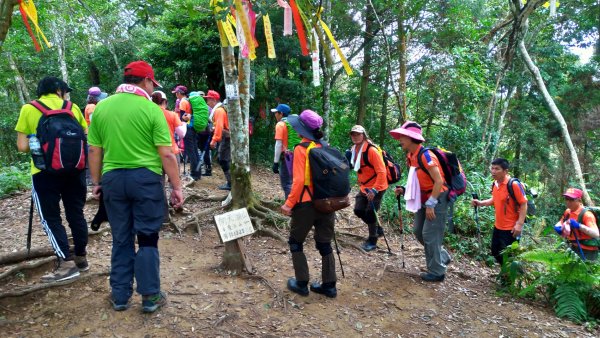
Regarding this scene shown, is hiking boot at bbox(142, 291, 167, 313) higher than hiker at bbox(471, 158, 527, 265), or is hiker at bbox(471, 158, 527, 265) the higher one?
hiker at bbox(471, 158, 527, 265)

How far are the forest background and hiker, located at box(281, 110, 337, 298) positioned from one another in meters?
4.38

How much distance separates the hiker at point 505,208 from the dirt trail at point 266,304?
738 mm

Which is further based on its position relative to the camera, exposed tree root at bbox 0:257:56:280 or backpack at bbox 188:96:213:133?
backpack at bbox 188:96:213:133

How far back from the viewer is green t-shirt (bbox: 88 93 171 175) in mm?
3387

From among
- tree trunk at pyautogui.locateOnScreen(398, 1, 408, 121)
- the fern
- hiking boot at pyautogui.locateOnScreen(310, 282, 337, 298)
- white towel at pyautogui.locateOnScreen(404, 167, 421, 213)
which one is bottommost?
the fern

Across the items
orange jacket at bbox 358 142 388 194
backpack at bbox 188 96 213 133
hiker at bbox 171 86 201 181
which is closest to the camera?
orange jacket at bbox 358 142 388 194

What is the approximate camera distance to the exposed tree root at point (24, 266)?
4127mm

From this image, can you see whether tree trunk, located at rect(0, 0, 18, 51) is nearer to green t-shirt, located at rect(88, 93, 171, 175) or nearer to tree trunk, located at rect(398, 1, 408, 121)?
green t-shirt, located at rect(88, 93, 171, 175)

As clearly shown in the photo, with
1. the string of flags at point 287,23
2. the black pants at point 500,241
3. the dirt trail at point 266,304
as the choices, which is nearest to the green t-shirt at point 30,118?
the dirt trail at point 266,304

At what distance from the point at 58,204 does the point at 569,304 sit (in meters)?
6.08

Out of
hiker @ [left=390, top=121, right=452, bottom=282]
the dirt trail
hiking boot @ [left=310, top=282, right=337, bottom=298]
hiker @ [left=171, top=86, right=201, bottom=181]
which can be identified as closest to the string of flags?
hiker @ [left=390, top=121, right=452, bottom=282]

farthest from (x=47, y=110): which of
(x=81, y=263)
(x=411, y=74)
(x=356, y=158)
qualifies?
(x=411, y=74)

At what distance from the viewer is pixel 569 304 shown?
5035 mm

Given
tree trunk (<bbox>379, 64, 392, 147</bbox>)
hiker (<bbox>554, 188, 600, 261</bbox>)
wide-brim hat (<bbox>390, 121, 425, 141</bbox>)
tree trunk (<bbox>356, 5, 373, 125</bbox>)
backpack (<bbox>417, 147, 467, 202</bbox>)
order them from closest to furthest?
1. wide-brim hat (<bbox>390, 121, 425, 141</bbox>)
2. backpack (<bbox>417, 147, 467, 202</bbox>)
3. hiker (<bbox>554, 188, 600, 261</bbox>)
4. tree trunk (<bbox>356, 5, 373, 125</bbox>)
5. tree trunk (<bbox>379, 64, 392, 147</bbox>)
